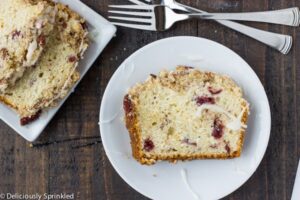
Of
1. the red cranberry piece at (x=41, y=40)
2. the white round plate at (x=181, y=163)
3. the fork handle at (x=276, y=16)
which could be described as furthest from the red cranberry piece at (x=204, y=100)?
the red cranberry piece at (x=41, y=40)

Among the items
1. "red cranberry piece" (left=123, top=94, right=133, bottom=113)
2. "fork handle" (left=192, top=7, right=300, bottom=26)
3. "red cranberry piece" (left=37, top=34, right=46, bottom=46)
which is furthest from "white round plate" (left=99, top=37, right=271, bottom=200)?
"red cranberry piece" (left=37, top=34, right=46, bottom=46)

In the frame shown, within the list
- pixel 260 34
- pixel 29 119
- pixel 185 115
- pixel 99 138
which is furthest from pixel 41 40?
pixel 260 34

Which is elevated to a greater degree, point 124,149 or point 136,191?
point 124,149

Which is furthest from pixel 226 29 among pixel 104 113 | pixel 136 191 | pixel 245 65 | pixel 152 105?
pixel 136 191

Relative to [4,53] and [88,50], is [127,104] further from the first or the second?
[4,53]

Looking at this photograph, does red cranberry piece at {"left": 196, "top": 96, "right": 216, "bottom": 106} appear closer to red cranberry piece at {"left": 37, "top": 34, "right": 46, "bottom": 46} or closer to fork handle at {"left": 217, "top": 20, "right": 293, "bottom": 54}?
fork handle at {"left": 217, "top": 20, "right": 293, "bottom": 54}

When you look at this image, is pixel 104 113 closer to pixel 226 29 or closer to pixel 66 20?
pixel 66 20
